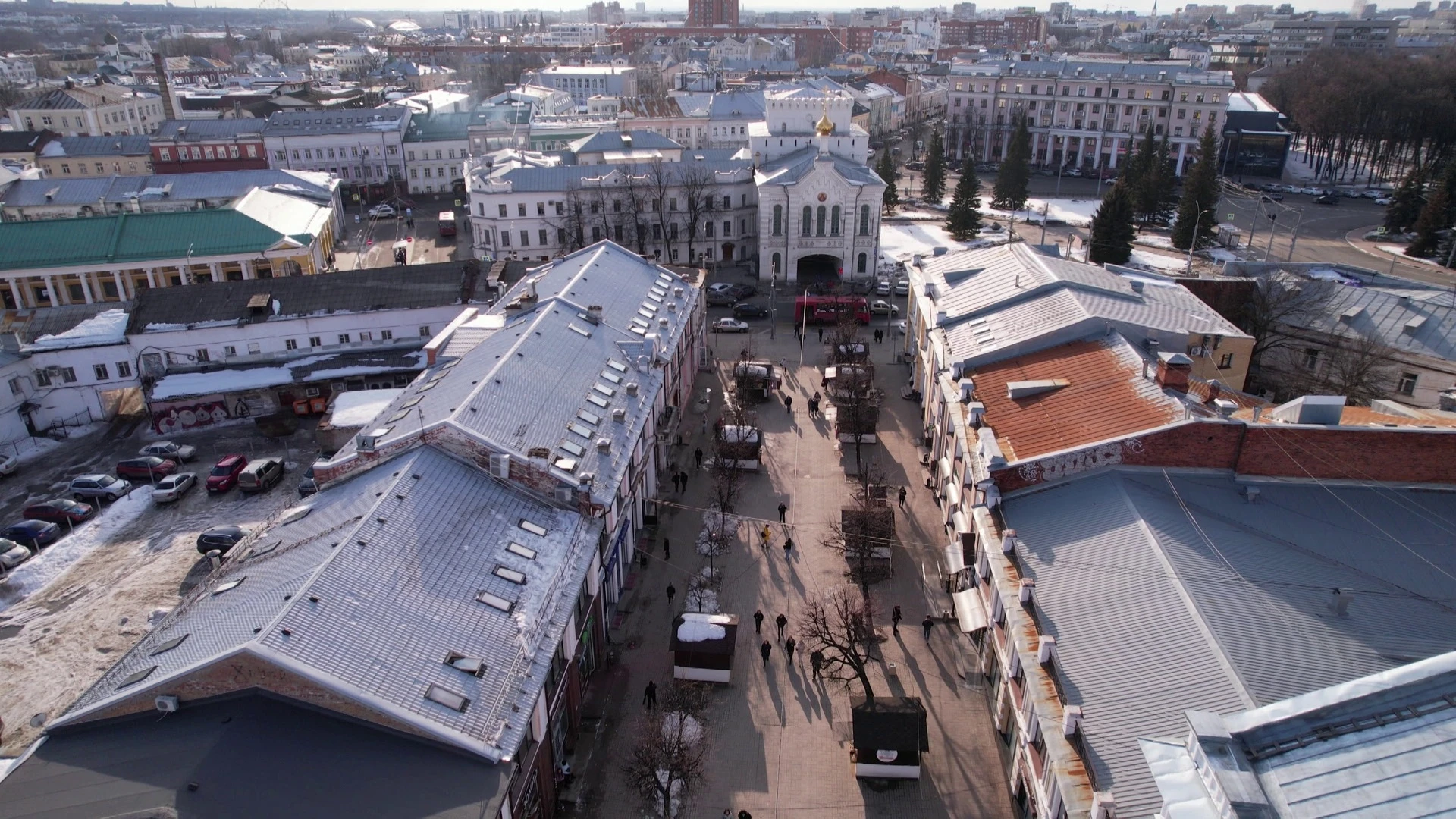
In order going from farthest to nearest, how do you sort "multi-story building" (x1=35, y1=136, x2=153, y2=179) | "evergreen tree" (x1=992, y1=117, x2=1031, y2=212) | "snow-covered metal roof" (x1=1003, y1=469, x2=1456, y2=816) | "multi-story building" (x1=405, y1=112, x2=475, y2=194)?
"multi-story building" (x1=405, y1=112, x2=475, y2=194), "evergreen tree" (x1=992, y1=117, x2=1031, y2=212), "multi-story building" (x1=35, y1=136, x2=153, y2=179), "snow-covered metal roof" (x1=1003, y1=469, x2=1456, y2=816)

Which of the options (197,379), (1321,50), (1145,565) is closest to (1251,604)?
(1145,565)

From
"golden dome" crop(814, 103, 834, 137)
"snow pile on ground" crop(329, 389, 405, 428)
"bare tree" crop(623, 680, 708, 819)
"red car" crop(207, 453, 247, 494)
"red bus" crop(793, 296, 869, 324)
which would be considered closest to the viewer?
"bare tree" crop(623, 680, 708, 819)

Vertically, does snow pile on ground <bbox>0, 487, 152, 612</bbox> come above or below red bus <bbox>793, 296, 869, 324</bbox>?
below

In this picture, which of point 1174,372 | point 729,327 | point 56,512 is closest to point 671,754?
point 1174,372

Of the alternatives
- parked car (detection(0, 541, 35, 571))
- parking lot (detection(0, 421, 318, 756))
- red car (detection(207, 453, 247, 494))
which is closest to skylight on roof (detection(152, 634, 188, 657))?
parking lot (detection(0, 421, 318, 756))

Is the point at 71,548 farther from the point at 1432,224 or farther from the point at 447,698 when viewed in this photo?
the point at 1432,224

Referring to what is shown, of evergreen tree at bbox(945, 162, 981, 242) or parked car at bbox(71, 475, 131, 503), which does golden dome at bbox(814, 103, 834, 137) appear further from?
parked car at bbox(71, 475, 131, 503)
